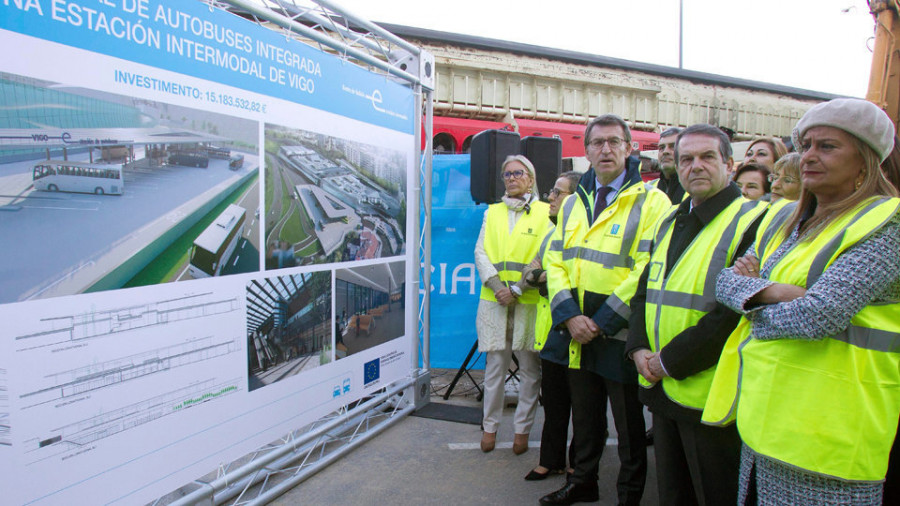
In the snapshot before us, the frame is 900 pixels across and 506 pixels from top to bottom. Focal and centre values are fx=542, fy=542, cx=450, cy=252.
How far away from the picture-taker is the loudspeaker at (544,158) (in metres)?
5.44

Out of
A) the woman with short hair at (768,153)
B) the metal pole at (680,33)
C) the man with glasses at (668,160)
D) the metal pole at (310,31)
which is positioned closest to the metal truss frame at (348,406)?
the metal pole at (310,31)

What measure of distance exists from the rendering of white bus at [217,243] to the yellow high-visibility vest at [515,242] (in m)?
1.86

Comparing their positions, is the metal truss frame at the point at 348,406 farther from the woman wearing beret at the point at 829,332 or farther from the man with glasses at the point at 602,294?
the woman wearing beret at the point at 829,332

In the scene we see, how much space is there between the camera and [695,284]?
2098mm

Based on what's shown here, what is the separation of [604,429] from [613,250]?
1060 millimetres

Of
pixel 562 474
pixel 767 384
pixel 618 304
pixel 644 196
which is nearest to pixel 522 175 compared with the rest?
pixel 644 196

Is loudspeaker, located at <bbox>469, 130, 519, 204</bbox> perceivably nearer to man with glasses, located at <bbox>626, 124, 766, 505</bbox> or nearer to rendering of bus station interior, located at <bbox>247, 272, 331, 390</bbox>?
rendering of bus station interior, located at <bbox>247, 272, 331, 390</bbox>

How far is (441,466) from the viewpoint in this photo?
3627 millimetres

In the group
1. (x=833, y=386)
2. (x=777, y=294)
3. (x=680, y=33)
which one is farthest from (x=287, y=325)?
(x=680, y=33)

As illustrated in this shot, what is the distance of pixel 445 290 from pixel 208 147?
3185 millimetres

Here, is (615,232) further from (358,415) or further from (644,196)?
(358,415)

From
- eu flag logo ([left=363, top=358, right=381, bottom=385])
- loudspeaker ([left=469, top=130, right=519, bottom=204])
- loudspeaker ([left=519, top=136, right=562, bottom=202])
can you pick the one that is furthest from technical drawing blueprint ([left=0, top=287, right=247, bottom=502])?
loudspeaker ([left=519, top=136, right=562, bottom=202])

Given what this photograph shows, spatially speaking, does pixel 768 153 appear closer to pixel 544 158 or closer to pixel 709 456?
pixel 544 158

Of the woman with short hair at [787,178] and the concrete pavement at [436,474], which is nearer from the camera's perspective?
the woman with short hair at [787,178]
